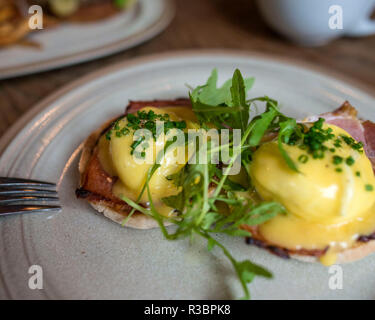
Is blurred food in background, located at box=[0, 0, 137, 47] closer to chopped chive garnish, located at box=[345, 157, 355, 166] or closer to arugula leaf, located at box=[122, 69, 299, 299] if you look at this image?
arugula leaf, located at box=[122, 69, 299, 299]

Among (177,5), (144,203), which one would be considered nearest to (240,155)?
(144,203)

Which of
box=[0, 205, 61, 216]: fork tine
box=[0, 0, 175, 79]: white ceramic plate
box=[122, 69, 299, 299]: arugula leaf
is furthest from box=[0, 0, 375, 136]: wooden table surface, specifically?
box=[122, 69, 299, 299]: arugula leaf

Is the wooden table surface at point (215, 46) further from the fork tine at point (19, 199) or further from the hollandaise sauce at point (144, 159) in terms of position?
the hollandaise sauce at point (144, 159)

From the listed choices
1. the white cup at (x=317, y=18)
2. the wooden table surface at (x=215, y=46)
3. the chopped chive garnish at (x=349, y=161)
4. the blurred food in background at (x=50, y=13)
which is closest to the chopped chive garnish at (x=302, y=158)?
the chopped chive garnish at (x=349, y=161)

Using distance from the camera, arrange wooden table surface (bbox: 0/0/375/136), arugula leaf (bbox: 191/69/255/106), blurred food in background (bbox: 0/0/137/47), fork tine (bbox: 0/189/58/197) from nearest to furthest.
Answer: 1. fork tine (bbox: 0/189/58/197)
2. arugula leaf (bbox: 191/69/255/106)
3. wooden table surface (bbox: 0/0/375/136)
4. blurred food in background (bbox: 0/0/137/47)

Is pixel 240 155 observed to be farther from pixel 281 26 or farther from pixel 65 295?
pixel 281 26
